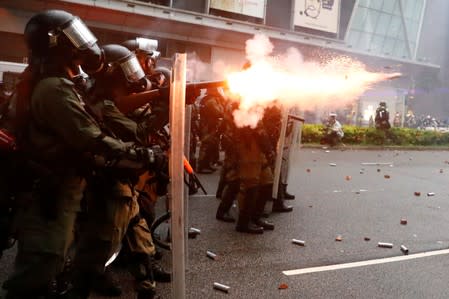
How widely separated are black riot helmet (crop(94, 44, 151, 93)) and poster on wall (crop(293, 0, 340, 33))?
23697mm

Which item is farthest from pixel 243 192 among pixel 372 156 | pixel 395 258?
pixel 372 156

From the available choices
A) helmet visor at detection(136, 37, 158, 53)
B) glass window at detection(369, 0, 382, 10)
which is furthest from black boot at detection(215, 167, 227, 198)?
glass window at detection(369, 0, 382, 10)

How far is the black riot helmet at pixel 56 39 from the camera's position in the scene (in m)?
2.62

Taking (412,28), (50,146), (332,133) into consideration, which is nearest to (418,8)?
(412,28)

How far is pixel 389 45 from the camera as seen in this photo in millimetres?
35406

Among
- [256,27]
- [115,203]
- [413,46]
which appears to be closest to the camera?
[115,203]

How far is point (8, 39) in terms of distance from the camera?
18.8 m

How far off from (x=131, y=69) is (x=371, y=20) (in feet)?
108

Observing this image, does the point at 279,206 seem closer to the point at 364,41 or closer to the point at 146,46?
the point at 146,46

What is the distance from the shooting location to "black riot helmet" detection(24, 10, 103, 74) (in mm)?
2619

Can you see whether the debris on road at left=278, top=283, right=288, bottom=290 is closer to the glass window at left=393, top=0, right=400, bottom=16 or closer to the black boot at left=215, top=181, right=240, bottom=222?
the black boot at left=215, top=181, right=240, bottom=222

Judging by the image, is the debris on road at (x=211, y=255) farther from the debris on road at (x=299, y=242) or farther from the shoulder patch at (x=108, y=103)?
the shoulder patch at (x=108, y=103)

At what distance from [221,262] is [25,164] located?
253cm

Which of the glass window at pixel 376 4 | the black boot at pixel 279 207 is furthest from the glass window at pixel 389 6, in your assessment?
the black boot at pixel 279 207
